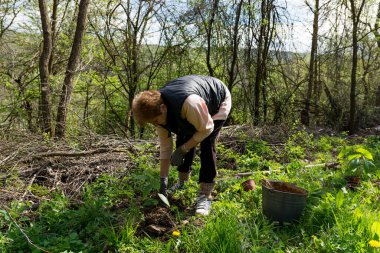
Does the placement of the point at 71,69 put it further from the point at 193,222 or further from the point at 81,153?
the point at 193,222

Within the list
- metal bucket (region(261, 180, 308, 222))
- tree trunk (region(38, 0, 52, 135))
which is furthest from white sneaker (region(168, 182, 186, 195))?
tree trunk (region(38, 0, 52, 135))

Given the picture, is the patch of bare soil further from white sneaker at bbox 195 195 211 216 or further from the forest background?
the forest background

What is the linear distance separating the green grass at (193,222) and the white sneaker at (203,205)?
6cm

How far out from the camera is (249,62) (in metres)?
8.30

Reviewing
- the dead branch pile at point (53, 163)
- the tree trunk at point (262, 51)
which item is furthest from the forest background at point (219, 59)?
the dead branch pile at point (53, 163)

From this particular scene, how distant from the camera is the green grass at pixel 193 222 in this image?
2.26 meters

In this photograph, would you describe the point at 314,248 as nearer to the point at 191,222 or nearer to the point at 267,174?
the point at 191,222

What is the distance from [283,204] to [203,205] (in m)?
0.72

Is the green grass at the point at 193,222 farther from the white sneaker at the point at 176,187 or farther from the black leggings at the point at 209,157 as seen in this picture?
the black leggings at the point at 209,157

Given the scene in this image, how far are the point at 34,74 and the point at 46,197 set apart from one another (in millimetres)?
6527

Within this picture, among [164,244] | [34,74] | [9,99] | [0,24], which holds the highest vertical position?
[0,24]

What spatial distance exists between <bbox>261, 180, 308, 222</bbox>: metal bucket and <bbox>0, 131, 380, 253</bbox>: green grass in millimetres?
68

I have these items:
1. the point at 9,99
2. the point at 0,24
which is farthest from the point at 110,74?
the point at 0,24

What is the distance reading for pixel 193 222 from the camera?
269cm
